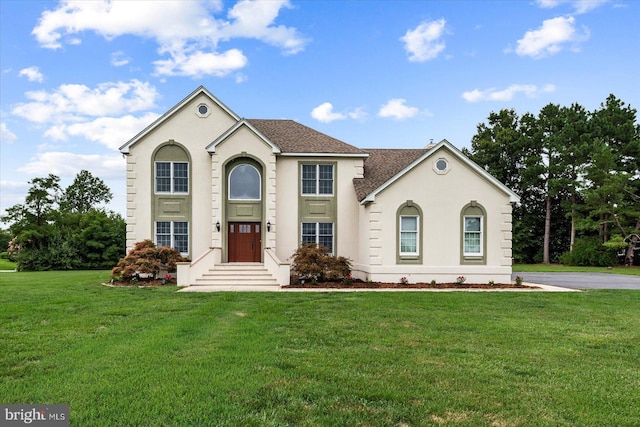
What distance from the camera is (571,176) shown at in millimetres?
39938

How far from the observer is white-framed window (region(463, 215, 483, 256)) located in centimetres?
1844

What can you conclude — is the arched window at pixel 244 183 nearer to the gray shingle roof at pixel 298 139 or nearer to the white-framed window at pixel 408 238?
the gray shingle roof at pixel 298 139

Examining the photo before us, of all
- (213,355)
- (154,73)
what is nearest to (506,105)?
(154,73)

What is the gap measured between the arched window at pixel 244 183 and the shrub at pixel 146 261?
3.93m

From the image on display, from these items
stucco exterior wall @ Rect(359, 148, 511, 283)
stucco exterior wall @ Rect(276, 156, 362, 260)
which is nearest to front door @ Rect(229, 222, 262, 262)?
stucco exterior wall @ Rect(276, 156, 362, 260)

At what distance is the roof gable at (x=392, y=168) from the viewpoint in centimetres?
1808

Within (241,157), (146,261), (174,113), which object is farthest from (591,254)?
(146,261)

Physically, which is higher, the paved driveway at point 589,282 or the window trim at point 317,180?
the window trim at point 317,180

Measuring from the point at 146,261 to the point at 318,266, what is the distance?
24.6ft

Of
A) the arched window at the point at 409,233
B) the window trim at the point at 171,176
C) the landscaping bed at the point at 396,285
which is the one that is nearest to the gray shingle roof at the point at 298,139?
the arched window at the point at 409,233

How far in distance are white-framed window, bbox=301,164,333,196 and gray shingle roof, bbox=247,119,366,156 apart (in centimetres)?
87

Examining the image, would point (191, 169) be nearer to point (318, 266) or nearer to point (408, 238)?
point (318, 266)

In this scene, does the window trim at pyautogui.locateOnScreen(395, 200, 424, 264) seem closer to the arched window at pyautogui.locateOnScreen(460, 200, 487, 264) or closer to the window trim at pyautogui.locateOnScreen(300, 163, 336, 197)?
the arched window at pyautogui.locateOnScreen(460, 200, 487, 264)

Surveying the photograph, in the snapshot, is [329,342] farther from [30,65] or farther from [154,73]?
[30,65]
